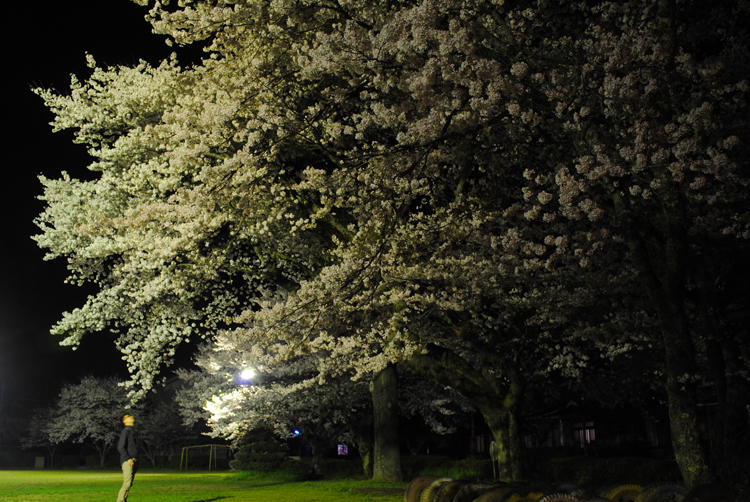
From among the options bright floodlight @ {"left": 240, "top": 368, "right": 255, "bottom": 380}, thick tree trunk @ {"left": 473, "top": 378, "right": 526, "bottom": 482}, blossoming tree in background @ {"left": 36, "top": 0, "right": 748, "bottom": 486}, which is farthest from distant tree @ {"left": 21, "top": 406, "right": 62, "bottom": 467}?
thick tree trunk @ {"left": 473, "top": 378, "right": 526, "bottom": 482}

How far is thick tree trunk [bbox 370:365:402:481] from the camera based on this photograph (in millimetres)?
16969

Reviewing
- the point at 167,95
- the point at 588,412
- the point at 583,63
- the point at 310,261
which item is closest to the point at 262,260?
the point at 310,261

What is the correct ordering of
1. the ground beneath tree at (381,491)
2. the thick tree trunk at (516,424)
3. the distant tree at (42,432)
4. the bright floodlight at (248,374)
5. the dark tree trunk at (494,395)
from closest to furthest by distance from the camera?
the thick tree trunk at (516,424), the dark tree trunk at (494,395), the ground beneath tree at (381,491), the bright floodlight at (248,374), the distant tree at (42,432)

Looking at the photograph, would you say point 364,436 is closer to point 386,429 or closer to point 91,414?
point 386,429

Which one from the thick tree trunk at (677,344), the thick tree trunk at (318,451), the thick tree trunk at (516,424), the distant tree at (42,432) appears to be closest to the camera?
the thick tree trunk at (677,344)

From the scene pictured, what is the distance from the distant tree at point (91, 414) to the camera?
157 feet

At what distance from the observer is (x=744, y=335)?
13.0 meters

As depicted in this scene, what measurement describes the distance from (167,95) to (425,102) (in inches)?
392

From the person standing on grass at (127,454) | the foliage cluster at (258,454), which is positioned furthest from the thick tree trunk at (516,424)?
the foliage cluster at (258,454)

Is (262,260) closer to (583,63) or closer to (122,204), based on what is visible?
(122,204)

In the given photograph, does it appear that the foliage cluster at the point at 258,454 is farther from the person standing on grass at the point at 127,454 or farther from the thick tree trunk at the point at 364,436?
the person standing on grass at the point at 127,454

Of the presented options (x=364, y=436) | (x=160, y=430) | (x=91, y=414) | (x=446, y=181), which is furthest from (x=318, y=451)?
(x=91, y=414)

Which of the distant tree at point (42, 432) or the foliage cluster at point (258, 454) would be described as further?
the distant tree at point (42, 432)

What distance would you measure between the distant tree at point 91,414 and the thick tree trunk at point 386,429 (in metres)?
38.6
